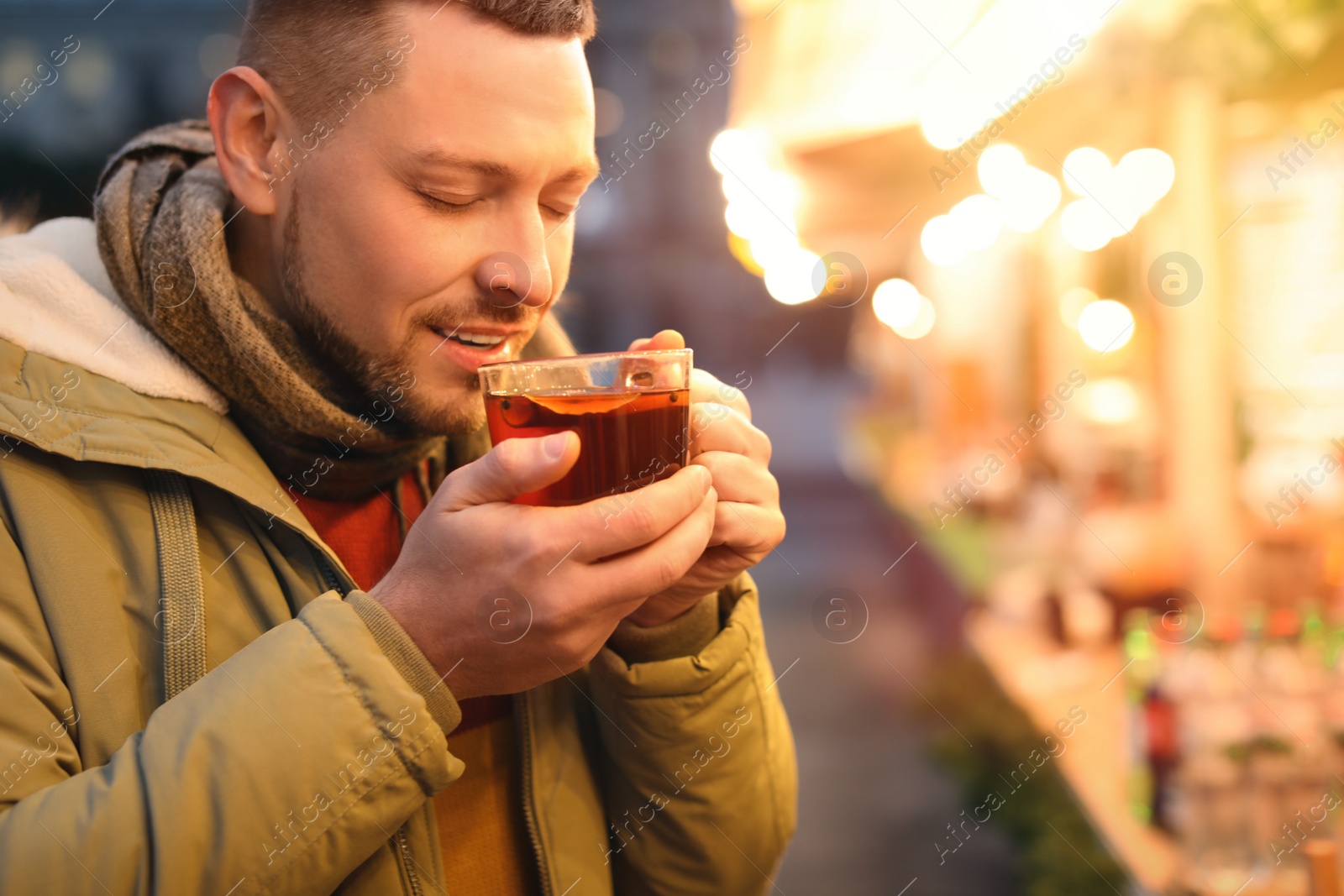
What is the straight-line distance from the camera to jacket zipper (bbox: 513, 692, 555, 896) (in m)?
1.19

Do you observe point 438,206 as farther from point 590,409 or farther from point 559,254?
point 590,409

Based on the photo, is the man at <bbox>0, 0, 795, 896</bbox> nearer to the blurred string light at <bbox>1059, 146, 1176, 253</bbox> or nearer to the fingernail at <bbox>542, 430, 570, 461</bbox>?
the fingernail at <bbox>542, 430, 570, 461</bbox>

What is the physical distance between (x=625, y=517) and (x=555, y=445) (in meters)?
0.10

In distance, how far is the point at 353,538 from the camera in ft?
4.31

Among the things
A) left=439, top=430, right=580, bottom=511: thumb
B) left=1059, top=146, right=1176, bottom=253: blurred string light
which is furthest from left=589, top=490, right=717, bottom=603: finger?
left=1059, top=146, right=1176, bottom=253: blurred string light

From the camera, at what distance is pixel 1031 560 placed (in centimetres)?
408

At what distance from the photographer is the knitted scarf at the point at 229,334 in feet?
3.77

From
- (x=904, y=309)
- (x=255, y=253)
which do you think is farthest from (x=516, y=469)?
(x=904, y=309)

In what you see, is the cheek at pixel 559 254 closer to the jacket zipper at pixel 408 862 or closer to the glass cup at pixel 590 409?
the glass cup at pixel 590 409

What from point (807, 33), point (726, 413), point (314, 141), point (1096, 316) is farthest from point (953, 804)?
point (314, 141)

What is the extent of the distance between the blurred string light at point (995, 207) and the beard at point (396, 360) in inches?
120

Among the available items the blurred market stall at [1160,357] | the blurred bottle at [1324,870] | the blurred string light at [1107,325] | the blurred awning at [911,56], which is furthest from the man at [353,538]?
the blurred string light at [1107,325]

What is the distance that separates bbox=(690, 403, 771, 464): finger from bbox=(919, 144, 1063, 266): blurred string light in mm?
2911

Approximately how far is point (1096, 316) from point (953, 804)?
98.6 inches
